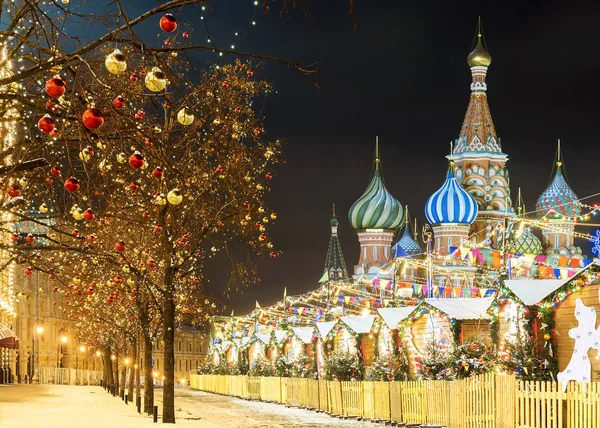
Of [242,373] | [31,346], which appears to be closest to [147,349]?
[242,373]

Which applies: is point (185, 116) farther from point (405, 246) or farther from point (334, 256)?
point (334, 256)

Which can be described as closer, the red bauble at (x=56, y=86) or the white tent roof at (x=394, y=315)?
the red bauble at (x=56, y=86)

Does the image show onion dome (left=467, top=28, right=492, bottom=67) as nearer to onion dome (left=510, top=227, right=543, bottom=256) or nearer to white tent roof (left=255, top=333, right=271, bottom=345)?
onion dome (left=510, top=227, right=543, bottom=256)

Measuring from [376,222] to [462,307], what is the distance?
10306cm

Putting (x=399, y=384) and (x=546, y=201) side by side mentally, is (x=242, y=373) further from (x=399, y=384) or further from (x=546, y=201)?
(x=546, y=201)

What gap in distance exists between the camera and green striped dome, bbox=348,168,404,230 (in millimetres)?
133125

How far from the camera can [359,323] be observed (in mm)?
37094

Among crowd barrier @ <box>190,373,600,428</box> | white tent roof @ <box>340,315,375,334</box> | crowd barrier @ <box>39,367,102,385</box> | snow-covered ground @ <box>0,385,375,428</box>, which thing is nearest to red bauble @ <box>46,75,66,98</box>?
crowd barrier @ <box>190,373,600,428</box>

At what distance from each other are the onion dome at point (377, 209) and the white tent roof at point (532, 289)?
10866 centimetres

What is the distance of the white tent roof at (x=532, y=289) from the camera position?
2321 cm

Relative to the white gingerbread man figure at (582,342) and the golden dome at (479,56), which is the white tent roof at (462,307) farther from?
the golden dome at (479,56)

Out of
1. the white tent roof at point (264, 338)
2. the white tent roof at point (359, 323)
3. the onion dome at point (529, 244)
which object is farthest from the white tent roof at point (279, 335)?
the onion dome at point (529, 244)

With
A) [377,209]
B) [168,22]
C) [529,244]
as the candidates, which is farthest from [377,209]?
[168,22]

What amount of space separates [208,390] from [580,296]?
151 feet
